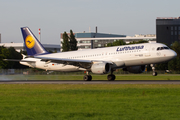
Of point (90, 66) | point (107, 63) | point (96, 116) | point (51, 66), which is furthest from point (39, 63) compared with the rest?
point (96, 116)

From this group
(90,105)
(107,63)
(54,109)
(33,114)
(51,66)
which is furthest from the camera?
(51,66)

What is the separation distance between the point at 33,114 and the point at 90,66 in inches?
972

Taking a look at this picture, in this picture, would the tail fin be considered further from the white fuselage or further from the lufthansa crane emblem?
the white fuselage

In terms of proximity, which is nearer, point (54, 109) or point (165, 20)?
point (54, 109)

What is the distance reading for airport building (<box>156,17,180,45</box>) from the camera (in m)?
113

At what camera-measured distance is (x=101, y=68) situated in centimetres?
3319

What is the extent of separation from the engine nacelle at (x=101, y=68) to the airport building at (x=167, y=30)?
266ft

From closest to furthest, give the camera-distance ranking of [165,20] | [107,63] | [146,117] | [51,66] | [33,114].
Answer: [146,117] → [33,114] → [107,63] → [51,66] → [165,20]

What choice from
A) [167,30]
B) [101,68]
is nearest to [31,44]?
[101,68]

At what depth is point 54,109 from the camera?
12953 millimetres

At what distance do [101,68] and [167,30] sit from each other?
87121 millimetres

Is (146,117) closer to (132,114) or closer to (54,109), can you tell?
(132,114)

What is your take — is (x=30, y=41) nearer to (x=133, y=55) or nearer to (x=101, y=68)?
(x=101, y=68)

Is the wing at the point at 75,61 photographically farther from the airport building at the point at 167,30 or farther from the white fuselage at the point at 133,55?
the airport building at the point at 167,30
